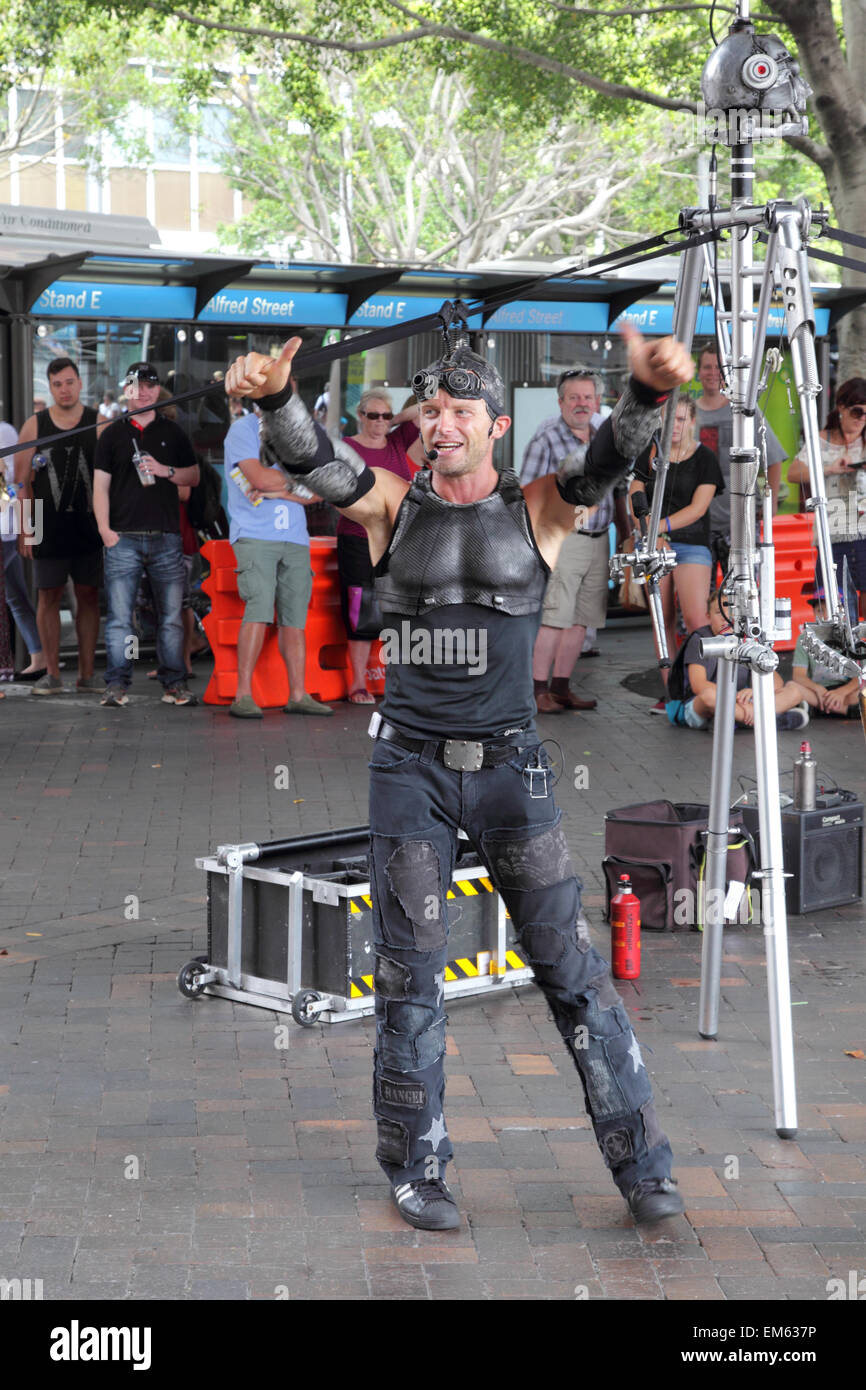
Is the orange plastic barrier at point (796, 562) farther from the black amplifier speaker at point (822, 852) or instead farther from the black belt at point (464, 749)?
the black belt at point (464, 749)

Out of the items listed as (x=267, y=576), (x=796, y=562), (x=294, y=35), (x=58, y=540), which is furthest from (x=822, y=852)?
(x=294, y=35)

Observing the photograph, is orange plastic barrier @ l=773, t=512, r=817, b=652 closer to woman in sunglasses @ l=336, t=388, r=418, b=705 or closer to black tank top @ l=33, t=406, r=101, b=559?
woman in sunglasses @ l=336, t=388, r=418, b=705

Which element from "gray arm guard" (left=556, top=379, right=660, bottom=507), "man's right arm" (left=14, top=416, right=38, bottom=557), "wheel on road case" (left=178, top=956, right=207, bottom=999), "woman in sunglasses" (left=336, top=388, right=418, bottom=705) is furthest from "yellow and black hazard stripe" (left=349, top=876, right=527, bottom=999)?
"man's right arm" (left=14, top=416, right=38, bottom=557)

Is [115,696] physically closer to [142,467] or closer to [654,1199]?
[142,467]

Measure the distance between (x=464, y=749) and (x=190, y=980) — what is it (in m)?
2.16

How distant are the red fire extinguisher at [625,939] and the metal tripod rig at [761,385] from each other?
1.24m

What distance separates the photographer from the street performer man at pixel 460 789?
14.0ft

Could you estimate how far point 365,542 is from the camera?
12.1 m

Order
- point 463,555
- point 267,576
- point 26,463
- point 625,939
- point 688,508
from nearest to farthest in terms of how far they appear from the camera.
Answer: point 463,555, point 625,939, point 688,508, point 267,576, point 26,463

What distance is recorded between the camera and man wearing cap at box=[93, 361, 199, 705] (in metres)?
11.9

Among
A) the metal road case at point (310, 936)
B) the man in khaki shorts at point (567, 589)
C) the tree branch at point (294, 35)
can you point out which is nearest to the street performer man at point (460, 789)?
the metal road case at point (310, 936)
